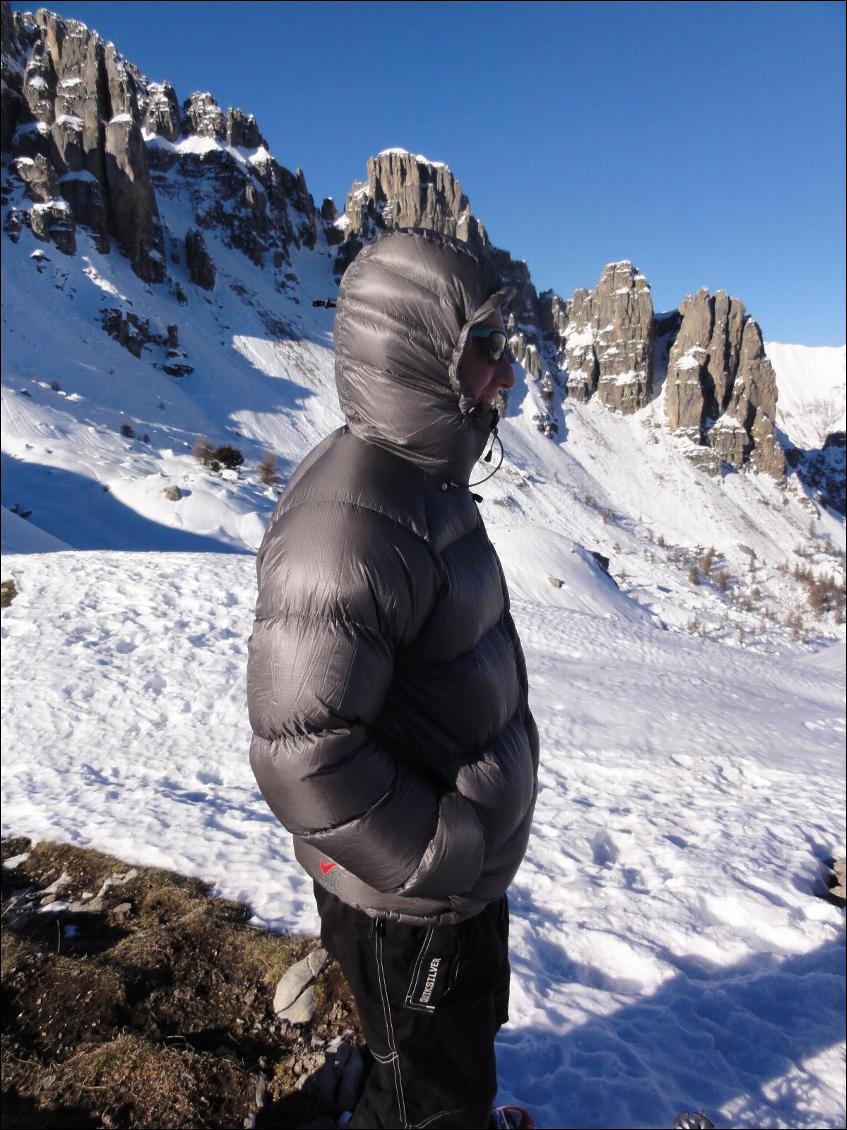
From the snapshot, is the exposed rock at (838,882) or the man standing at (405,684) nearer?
the man standing at (405,684)

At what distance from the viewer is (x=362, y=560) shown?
5.09 ft

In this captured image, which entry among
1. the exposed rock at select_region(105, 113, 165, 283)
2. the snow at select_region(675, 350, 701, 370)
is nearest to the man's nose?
the exposed rock at select_region(105, 113, 165, 283)

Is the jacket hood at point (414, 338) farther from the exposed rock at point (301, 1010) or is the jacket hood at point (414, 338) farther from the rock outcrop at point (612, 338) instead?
the rock outcrop at point (612, 338)

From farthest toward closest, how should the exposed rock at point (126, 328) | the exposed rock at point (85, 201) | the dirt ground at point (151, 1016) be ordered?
the exposed rock at point (85, 201) < the exposed rock at point (126, 328) < the dirt ground at point (151, 1016)

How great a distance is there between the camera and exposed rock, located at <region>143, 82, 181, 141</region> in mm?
63656

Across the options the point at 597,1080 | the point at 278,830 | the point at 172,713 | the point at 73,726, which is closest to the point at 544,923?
the point at 597,1080

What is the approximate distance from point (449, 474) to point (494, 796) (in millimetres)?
968

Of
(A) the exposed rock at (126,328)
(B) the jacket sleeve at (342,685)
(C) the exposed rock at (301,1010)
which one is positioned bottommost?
(C) the exposed rock at (301,1010)

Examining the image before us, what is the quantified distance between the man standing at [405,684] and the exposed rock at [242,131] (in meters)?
82.3

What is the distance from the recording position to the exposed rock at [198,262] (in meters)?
51.4

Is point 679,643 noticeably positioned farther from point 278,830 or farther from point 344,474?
point 344,474

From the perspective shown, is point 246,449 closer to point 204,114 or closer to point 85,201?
point 85,201

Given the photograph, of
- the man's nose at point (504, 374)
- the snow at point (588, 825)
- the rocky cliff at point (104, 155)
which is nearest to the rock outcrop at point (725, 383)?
the rocky cliff at point (104, 155)

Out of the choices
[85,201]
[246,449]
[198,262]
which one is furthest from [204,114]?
[246,449]
